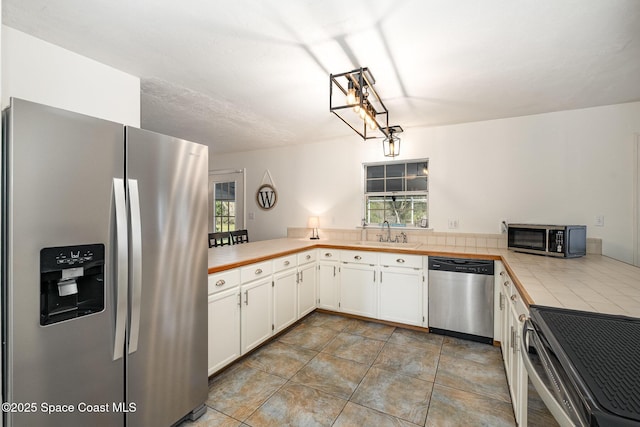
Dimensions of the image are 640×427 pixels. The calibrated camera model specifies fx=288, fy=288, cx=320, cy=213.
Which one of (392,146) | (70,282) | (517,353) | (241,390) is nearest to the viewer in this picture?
(70,282)

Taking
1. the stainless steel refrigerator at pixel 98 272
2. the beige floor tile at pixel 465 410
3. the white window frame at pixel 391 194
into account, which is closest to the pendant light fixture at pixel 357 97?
the white window frame at pixel 391 194

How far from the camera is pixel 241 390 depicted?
206 cm

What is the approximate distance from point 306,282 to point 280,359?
38.9 inches

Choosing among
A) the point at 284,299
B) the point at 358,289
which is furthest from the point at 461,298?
the point at 284,299

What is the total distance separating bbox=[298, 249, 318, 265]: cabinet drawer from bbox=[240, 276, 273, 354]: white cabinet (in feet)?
1.91

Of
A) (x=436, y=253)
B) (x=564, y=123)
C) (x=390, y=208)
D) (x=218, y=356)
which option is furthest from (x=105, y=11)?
(x=564, y=123)

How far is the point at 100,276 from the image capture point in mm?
1318

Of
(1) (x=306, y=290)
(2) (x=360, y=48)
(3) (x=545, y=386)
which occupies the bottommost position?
(1) (x=306, y=290)

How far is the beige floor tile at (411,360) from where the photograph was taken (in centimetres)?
229

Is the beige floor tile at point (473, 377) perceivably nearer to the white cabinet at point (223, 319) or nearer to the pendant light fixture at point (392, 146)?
the white cabinet at point (223, 319)

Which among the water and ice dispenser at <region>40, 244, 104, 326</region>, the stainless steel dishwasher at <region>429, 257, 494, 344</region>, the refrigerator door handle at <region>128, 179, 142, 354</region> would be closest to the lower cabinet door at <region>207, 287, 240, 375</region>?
the refrigerator door handle at <region>128, 179, 142, 354</region>

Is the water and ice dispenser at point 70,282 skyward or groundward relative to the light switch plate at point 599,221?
groundward

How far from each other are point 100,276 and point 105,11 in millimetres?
1362

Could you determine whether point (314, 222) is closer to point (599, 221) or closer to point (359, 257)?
point (359, 257)
